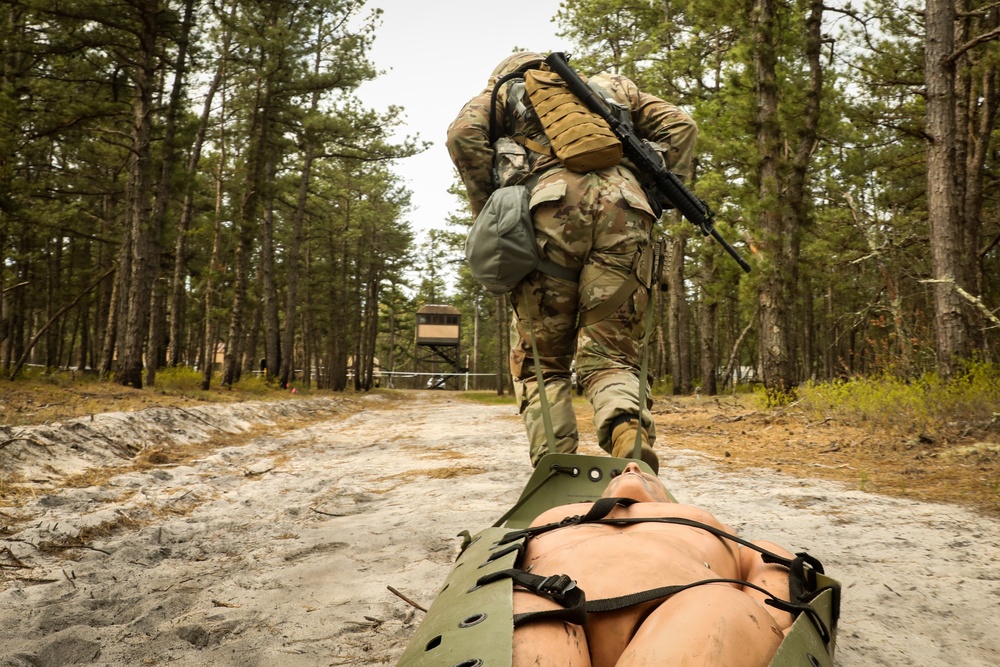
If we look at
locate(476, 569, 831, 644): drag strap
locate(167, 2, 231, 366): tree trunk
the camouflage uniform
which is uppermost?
locate(167, 2, 231, 366): tree trunk

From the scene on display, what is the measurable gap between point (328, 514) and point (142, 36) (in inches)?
456

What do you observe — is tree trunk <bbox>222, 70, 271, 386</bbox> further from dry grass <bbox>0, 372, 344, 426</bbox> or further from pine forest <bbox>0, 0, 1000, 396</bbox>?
dry grass <bbox>0, 372, 344, 426</bbox>

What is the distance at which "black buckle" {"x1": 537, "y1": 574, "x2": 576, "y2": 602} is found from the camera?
3.70 feet

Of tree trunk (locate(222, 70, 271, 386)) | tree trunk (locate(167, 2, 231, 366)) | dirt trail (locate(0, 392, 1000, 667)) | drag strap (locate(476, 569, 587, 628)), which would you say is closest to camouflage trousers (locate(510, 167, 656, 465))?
dirt trail (locate(0, 392, 1000, 667))

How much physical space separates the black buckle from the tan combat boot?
4.35 feet

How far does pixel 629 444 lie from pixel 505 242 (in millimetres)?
1115

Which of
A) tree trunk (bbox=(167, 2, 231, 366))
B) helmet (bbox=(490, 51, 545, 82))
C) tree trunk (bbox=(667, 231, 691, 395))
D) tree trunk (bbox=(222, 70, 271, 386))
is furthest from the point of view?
tree trunk (bbox=(667, 231, 691, 395))

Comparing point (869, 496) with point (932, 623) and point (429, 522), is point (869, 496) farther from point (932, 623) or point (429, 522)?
point (429, 522)

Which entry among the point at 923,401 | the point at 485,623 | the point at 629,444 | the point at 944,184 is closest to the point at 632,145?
the point at 629,444

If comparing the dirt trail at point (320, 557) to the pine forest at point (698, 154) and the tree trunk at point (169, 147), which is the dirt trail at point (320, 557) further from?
the tree trunk at point (169, 147)

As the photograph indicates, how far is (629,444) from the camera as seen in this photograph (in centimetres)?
252

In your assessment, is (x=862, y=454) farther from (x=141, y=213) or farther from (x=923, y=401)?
(x=141, y=213)

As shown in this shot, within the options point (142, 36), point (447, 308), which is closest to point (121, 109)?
point (142, 36)

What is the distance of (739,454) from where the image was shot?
235 inches
